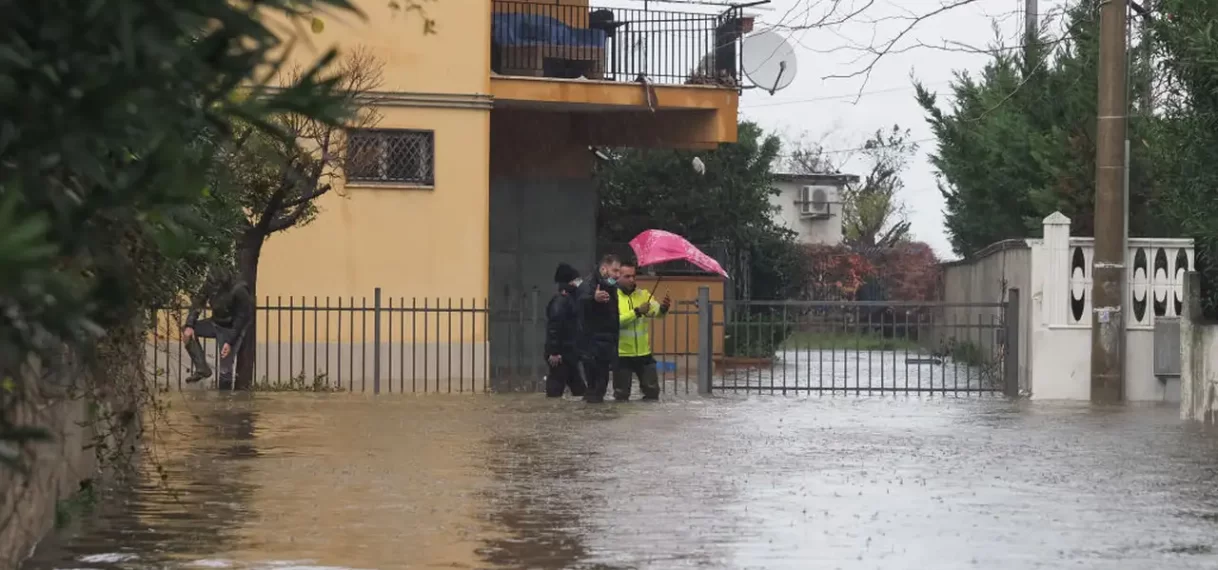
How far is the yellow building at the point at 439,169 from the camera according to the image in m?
23.5

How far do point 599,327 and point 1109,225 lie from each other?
5.38 meters

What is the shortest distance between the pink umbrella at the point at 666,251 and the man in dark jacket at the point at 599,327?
8559 mm

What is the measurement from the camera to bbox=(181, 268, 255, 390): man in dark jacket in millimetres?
20219

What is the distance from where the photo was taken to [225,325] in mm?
20719

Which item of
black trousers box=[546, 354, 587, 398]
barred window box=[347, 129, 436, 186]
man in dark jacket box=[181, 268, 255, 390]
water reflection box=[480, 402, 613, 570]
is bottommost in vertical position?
water reflection box=[480, 402, 613, 570]

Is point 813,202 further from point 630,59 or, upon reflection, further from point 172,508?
point 172,508

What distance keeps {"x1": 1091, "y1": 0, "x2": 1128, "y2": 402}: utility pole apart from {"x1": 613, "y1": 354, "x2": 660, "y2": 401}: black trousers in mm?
4636

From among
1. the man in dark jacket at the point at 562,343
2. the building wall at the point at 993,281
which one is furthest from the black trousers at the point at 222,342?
the building wall at the point at 993,281

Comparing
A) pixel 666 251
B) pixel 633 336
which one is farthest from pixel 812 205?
pixel 633 336

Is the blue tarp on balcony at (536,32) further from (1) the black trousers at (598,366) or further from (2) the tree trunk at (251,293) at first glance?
(1) the black trousers at (598,366)

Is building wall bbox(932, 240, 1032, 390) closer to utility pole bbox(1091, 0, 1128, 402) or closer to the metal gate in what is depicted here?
the metal gate

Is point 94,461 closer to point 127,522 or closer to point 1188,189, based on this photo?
point 127,522

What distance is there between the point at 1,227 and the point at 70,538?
665cm

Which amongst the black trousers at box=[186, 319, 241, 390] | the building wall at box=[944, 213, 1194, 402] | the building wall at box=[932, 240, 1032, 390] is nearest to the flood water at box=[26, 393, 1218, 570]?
the building wall at box=[944, 213, 1194, 402]
